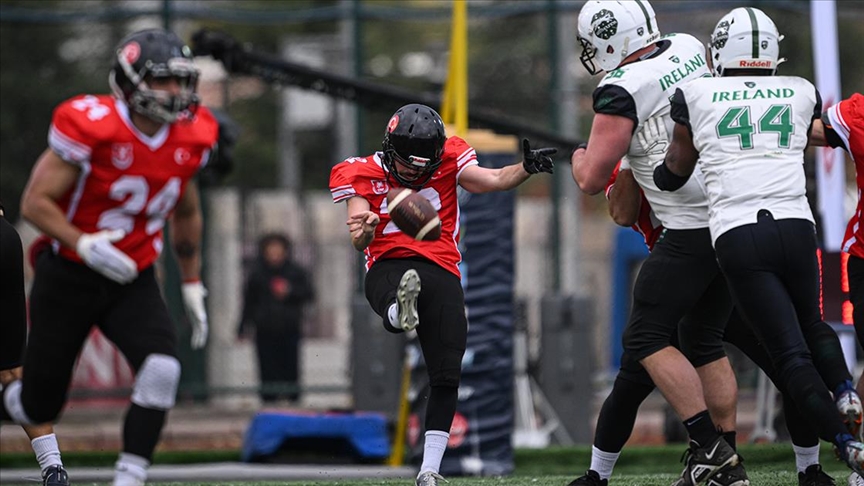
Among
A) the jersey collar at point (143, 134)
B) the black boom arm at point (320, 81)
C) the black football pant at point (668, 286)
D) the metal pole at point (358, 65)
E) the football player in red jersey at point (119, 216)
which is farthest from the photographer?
the metal pole at point (358, 65)

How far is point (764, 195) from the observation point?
4.97m

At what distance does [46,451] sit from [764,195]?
3.03 meters

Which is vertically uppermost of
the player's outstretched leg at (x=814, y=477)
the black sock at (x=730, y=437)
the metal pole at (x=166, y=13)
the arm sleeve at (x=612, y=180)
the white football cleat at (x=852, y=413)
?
the metal pole at (x=166, y=13)

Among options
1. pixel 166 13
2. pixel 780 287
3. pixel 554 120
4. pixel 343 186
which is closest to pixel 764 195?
pixel 780 287

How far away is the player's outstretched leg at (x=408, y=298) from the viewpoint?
536cm

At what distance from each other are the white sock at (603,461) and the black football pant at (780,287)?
0.81 metres

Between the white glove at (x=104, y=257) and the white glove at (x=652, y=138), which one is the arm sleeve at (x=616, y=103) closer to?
the white glove at (x=652, y=138)

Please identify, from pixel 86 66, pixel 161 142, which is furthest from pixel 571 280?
pixel 161 142

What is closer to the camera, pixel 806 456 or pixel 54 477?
pixel 806 456

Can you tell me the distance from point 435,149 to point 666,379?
1.28 m

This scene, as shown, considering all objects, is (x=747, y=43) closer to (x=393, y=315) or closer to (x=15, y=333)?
(x=393, y=315)

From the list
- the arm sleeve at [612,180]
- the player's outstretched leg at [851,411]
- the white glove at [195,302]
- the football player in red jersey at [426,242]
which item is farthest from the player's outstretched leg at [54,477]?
the player's outstretched leg at [851,411]

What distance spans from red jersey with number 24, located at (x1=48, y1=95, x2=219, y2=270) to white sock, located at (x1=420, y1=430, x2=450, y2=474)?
126 centimetres

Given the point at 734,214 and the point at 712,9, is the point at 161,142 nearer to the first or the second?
the point at 734,214
